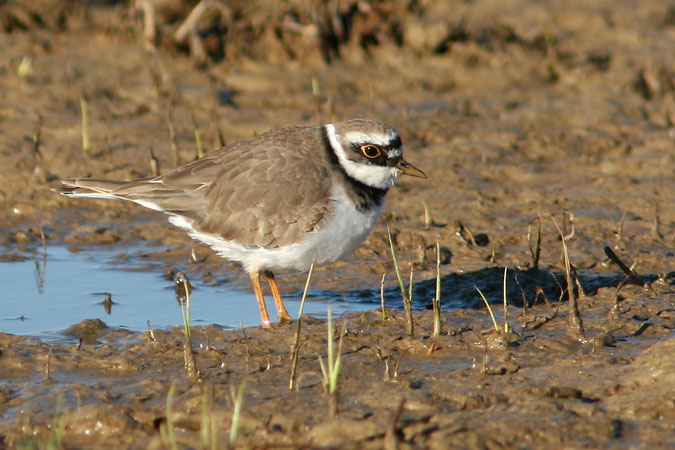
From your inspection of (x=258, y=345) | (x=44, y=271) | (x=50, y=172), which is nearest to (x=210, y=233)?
(x=258, y=345)

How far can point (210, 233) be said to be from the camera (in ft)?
24.3

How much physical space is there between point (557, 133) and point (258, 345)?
18.8 feet

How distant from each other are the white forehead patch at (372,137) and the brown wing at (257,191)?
0.24 m

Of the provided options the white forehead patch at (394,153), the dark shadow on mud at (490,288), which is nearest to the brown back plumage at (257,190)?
the white forehead patch at (394,153)

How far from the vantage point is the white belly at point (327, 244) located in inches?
278

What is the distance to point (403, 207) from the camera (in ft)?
A: 31.4

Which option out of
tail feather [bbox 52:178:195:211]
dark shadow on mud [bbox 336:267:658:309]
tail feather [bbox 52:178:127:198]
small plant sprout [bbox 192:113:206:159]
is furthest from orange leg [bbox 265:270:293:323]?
small plant sprout [bbox 192:113:206:159]

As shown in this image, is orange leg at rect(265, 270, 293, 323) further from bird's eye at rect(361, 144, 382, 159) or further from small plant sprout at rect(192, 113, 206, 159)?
small plant sprout at rect(192, 113, 206, 159)

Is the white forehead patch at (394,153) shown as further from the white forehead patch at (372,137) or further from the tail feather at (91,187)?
the tail feather at (91,187)

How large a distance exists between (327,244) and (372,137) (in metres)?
0.86

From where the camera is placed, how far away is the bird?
7098 mm

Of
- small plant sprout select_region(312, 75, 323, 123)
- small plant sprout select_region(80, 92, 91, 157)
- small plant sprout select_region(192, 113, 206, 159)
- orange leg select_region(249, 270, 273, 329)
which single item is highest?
small plant sprout select_region(312, 75, 323, 123)

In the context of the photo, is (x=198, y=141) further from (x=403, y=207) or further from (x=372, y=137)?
(x=372, y=137)

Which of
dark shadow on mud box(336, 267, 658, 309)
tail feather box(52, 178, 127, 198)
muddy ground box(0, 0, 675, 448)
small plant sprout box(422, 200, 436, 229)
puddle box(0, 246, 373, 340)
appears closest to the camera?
muddy ground box(0, 0, 675, 448)
